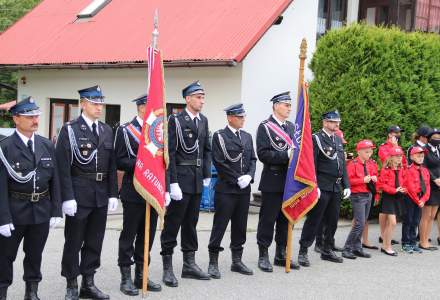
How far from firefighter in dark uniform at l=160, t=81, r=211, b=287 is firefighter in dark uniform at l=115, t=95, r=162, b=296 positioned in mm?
330

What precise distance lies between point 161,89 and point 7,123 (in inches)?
906

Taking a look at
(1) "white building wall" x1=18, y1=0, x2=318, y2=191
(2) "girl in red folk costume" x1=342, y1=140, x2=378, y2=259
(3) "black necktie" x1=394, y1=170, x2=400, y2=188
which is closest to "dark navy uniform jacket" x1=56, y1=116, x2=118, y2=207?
(2) "girl in red folk costume" x1=342, y1=140, x2=378, y2=259

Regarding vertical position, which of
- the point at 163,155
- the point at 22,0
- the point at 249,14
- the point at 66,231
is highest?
the point at 22,0

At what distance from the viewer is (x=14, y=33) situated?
19344 millimetres

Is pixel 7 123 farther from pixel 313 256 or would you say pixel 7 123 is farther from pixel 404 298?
pixel 404 298

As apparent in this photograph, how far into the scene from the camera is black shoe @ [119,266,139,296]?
20.9ft

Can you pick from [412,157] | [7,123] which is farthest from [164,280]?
[7,123]

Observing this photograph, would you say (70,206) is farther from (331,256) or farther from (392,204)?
(392,204)

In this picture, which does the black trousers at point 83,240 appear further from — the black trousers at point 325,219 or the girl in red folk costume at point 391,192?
the girl in red folk costume at point 391,192

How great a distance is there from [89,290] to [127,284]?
0.43 meters

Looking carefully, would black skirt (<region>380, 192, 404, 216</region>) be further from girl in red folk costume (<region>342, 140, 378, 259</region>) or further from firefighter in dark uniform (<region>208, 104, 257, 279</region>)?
firefighter in dark uniform (<region>208, 104, 257, 279</region>)

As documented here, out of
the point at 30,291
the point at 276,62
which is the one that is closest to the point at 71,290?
the point at 30,291

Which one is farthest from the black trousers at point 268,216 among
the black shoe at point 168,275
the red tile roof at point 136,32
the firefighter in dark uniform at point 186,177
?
the red tile roof at point 136,32

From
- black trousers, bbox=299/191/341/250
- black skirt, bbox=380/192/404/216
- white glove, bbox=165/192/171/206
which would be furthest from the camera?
black skirt, bbox=380/192/404/216
